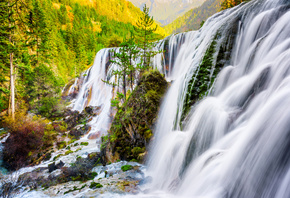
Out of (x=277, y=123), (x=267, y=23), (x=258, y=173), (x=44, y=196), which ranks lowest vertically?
(x=44, y=196)

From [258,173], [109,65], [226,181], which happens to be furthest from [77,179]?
[109,65]

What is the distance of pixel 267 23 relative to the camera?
530 cm

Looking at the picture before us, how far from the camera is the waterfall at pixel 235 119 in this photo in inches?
102

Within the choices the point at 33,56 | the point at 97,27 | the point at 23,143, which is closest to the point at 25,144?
the point at 23,143

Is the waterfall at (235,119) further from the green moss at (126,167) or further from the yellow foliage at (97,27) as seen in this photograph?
the yellow foliage at (97,27)

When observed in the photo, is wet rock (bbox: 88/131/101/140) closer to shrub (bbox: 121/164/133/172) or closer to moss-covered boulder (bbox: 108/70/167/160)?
moss-covered boulder (bbox: 108/70/167/160)

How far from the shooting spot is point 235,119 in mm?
3996

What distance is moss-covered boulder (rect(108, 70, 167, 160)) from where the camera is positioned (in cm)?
727

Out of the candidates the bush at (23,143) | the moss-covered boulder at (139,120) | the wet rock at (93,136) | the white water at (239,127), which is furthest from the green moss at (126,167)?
the wet rock at (93,136)

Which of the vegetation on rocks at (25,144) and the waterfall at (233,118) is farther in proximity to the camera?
the vegetation on rocks at (25,144)

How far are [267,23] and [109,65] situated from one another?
20341mm

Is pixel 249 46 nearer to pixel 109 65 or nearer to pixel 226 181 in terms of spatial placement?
pixel 226 181

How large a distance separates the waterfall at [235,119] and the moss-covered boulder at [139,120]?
1.86 ft

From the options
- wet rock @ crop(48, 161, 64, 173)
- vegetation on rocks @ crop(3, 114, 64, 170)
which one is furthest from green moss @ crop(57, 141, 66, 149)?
wet rock @ crop(48, 161, 64, 173)
